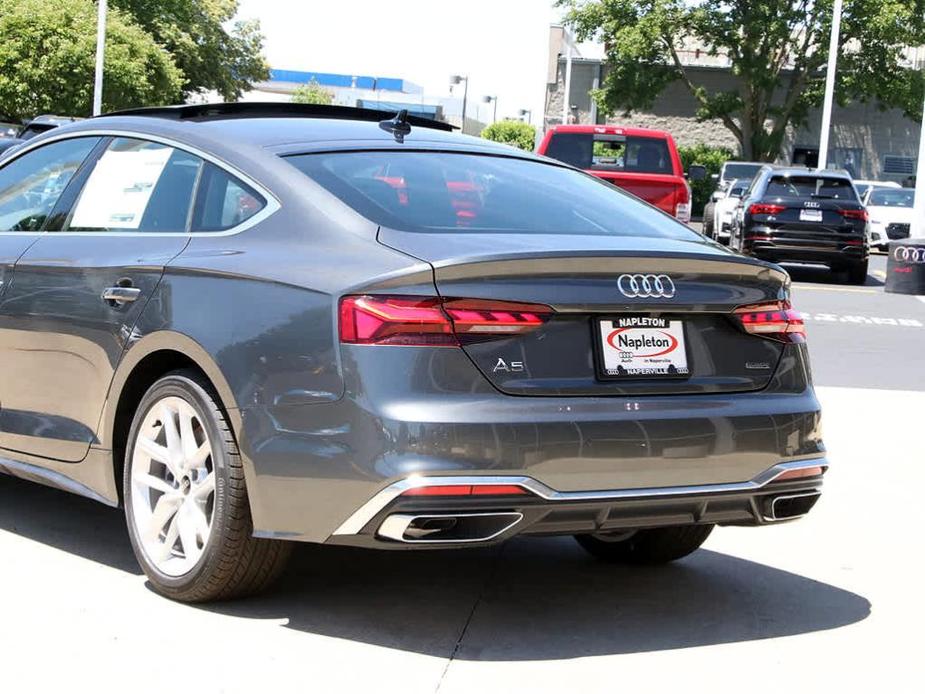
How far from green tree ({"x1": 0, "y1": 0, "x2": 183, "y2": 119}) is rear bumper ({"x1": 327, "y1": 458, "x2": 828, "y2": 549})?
49.5m

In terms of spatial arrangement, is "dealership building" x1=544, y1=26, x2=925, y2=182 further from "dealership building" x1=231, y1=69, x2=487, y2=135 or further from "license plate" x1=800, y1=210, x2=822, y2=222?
"dealership building" x1=231, y1=69, x2=487, y2=135

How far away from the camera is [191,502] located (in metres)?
4.71

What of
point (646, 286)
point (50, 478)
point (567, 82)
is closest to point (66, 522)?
point (50, 478)

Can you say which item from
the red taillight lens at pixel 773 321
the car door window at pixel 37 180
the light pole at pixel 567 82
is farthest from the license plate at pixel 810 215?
the light pole at pixel 567 82

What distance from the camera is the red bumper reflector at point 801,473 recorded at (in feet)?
15.3

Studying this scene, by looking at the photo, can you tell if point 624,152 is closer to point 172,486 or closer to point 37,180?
point 37,180

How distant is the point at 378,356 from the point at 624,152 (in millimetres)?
15351

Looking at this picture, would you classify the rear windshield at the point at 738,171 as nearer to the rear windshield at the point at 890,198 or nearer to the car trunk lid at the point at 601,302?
the rear windshield at the point at 890,198

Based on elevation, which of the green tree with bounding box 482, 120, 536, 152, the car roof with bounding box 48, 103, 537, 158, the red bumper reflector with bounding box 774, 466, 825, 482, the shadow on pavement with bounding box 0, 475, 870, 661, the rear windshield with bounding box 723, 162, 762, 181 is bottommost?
the green tree with bounding box 482, 120, 536, 152

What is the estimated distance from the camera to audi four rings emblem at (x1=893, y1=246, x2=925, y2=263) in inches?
822

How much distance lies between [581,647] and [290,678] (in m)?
0.93

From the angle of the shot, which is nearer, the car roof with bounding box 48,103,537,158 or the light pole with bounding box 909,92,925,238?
the car roof with bounding box 48,103,537,158

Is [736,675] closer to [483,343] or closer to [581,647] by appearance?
[581,647]

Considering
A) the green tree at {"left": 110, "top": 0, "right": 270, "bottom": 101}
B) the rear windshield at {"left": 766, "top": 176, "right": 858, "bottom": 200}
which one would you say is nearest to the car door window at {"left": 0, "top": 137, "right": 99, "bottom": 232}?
the rear windshield at {"left": 766, "top": 176, "right": 858, "bottom": 200}
